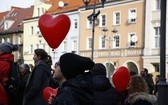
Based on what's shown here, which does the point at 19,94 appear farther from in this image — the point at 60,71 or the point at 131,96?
the point at 60,71

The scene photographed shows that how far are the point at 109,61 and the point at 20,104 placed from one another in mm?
36694

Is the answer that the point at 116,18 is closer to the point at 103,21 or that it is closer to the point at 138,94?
the point at 103,21

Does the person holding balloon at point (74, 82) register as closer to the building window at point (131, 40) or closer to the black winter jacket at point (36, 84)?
the black winter jacket at point (36, 84)

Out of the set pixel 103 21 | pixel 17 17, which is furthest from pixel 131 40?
pixel 17 17

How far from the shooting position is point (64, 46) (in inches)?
2040

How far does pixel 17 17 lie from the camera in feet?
228

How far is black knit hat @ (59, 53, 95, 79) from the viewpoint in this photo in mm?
3842

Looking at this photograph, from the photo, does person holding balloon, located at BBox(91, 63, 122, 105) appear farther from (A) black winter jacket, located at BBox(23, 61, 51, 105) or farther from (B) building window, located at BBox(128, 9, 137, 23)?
(B) building window, located at BBox(128, 9, 137, 23)

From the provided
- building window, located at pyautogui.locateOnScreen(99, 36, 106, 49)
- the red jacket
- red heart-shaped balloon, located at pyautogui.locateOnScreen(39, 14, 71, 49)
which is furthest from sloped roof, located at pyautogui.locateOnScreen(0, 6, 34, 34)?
the red jacket

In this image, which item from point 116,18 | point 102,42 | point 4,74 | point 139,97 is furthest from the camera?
point 102,42

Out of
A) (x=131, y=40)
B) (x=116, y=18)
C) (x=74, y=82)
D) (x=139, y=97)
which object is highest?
(x=116, y=18)

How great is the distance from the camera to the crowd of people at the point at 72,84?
151 inches

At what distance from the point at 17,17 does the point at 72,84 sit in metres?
66.9

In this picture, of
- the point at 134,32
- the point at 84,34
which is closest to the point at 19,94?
the point at 134,32
